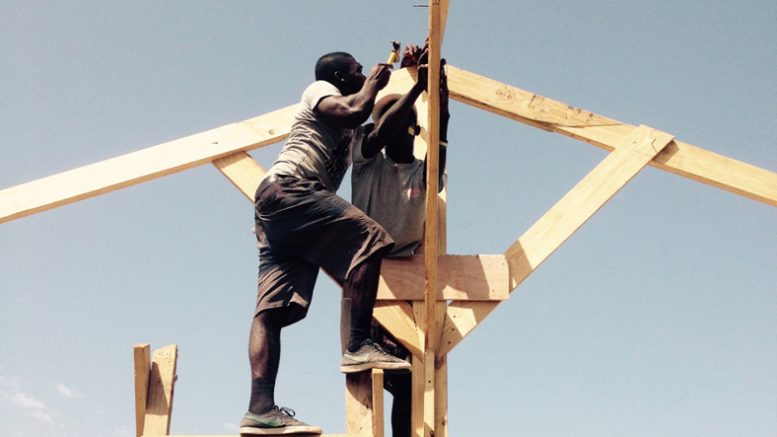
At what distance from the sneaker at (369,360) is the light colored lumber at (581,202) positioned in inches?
29.7

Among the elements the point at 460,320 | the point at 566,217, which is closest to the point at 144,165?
the point at 460,320

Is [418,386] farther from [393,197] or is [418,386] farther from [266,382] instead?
[393,197]

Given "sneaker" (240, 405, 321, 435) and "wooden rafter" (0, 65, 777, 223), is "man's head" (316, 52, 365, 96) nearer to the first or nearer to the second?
"wooden rafter" (0, 65, 777, 223)

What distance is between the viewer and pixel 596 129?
4.70 m

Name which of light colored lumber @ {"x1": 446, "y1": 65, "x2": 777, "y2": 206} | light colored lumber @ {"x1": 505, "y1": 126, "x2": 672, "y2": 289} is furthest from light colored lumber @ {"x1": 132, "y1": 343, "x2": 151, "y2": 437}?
light colored lumber @ {"x1": 446, "y1": 65, "x2": 777, "y2": 206}

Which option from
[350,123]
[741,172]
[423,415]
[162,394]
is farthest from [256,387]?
[741,172]

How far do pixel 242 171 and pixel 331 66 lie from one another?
65 cm

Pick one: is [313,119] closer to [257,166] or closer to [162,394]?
[257,166]

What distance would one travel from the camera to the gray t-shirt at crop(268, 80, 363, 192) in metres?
4.08

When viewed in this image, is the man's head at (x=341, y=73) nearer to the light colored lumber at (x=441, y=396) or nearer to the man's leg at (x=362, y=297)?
the man's leg at (x=362, y=297)

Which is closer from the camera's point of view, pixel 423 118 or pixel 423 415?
pixel 423 415

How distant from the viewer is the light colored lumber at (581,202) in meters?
4.39

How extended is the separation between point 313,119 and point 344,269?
2.08 feet

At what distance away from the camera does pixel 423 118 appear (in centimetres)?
476
